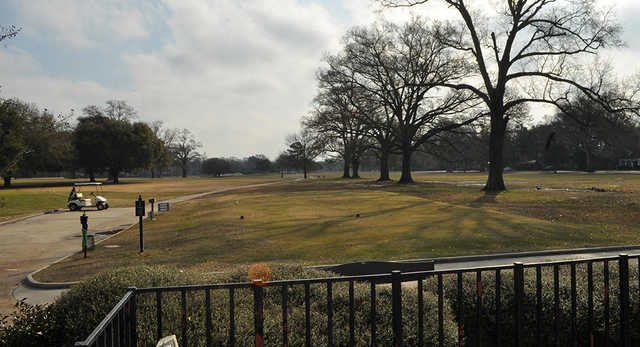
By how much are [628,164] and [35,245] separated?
376ft

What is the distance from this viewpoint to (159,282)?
5348 millimetres

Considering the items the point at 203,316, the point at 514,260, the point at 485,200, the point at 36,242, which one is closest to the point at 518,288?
the point at 203,316

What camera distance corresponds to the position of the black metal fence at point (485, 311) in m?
4.01

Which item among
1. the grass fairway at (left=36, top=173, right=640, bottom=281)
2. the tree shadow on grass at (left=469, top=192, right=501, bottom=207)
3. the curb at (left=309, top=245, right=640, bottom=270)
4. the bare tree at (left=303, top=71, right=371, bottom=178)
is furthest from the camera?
the bare tree at (left=303, top=71, right=371, bottom=178)

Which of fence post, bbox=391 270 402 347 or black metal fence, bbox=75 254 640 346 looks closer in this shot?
fence post, bbox=391 270 402 347

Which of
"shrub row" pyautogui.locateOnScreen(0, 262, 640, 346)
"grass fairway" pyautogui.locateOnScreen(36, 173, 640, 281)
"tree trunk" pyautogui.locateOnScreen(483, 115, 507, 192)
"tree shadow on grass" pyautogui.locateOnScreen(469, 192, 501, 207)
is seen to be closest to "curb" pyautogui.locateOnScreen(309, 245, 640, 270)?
"grass fairway" pyautogui.locateOnScreen(36, 173, 640, 281)

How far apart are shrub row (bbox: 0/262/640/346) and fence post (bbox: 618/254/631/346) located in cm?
40

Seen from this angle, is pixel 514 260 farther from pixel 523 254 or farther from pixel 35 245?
pixel 35 245

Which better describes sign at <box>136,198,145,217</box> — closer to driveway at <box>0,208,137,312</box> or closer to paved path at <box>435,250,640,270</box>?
driveway at <box>0,208,137,312</box>

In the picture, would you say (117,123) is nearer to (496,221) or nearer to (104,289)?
(496,221)

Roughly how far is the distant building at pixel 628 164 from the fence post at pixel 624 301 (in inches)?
4390

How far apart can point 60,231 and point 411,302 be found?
816 inches

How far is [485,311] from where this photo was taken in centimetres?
526

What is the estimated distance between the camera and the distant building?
94.3 meters
